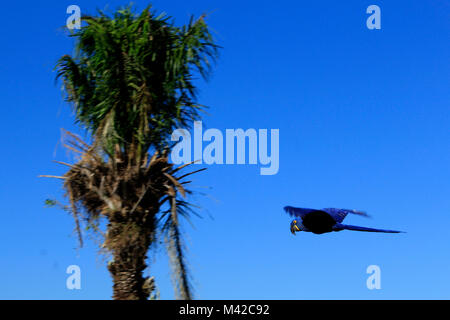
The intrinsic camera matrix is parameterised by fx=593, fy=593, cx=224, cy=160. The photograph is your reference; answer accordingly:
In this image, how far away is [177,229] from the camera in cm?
1181

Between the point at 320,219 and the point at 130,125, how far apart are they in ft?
14.4

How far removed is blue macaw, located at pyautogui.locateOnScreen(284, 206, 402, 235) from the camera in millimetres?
9766

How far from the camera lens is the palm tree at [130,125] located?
1141cm

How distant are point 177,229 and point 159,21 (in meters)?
4.37

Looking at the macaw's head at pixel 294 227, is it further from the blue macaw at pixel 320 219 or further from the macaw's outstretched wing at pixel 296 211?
the macaw's outstretched wing at pixel 296 211

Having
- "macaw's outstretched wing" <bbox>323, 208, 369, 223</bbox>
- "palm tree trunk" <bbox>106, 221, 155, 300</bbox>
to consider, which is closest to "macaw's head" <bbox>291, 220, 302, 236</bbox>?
"macaw's outstretched wing" <bbox>323, 208, 369, 223</bbox>

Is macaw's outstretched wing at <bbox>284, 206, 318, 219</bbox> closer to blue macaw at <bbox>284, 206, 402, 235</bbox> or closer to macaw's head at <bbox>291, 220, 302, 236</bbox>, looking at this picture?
blue macaw at <bbox>284, 206, 402, 235</bbox>

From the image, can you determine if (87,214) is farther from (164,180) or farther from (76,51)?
(76,51)

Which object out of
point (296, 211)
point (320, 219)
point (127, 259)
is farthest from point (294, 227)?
point (127, 259)

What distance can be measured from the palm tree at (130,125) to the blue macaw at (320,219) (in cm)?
244

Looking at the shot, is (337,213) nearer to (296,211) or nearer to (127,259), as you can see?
(296,211)

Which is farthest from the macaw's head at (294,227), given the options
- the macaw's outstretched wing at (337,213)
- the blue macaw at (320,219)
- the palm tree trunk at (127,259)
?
the palm tree trunk at (127,259)
